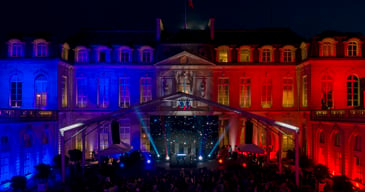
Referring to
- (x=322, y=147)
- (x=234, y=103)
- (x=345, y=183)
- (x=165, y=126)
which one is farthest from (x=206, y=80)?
(x=345, y=183)

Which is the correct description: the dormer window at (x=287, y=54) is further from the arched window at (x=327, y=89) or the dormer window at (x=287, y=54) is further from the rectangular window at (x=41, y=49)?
the rectangular window at (x=41, y=49)

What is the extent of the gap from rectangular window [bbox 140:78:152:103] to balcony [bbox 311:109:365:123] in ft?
49.0

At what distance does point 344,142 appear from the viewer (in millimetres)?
23047

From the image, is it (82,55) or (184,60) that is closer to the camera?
(184,60)

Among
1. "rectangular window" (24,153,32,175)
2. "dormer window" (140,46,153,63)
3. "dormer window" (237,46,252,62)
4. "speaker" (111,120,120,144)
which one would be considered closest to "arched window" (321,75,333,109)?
"dormer window" (237,46,252,62)

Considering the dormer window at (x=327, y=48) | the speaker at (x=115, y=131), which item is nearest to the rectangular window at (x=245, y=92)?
the dormer window at (x=327, y=48)

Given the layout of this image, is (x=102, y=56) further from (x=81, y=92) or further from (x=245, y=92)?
(x=245, y=92)

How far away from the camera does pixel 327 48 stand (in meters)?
29.0

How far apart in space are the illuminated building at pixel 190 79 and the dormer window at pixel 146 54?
3.8 inches

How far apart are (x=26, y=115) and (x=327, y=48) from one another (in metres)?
25.1

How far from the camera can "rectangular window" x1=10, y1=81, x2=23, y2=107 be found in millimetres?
28797

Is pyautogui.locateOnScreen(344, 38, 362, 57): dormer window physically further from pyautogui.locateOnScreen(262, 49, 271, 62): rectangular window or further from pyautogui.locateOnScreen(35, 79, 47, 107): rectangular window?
pyautogui.locateOnScreen(35, 79, 47, 107): rectangular window

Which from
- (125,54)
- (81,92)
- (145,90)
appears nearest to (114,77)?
(125,54)

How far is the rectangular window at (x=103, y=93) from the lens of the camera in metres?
31.9
